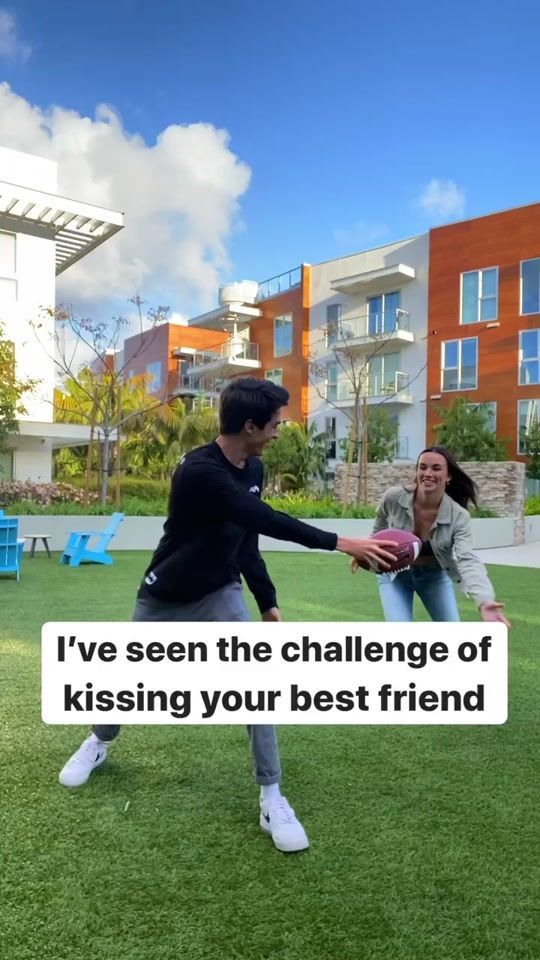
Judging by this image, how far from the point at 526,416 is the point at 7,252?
20411mm

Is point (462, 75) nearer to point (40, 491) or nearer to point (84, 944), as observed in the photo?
point (40, 491)

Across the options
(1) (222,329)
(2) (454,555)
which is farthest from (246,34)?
(1) (222,329)

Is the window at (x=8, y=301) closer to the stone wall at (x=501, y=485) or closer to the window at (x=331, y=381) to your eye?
the stone wall at (x=501, y=485)

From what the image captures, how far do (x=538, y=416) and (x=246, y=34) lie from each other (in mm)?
20569

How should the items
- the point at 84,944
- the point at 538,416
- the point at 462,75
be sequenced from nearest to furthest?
the point at 84,944 < the point at 462,75 < the point at 538,416

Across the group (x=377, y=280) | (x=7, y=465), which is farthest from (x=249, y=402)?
(x=377, y=280)

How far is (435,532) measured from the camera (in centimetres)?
438

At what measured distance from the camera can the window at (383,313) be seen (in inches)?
1425

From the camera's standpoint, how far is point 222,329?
48500 mm

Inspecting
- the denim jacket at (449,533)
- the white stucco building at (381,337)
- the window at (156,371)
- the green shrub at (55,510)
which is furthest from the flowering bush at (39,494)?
the window at (156,371)

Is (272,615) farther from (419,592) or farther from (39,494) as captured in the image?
(39,494)

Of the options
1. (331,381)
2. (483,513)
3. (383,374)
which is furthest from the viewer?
(331,381)

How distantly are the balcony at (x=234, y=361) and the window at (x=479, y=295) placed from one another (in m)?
13.4

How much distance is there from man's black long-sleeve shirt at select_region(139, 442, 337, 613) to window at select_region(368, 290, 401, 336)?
33373 millimetres
